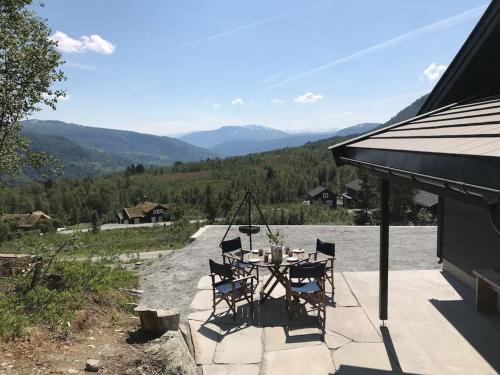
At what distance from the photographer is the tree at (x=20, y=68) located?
820cm

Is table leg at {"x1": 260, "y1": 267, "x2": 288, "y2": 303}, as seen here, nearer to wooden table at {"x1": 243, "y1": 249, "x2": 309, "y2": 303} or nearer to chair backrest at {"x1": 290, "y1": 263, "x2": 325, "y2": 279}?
wooden table at {"x1": 243, "y1": 249, "x2": 309, "y2": 303}

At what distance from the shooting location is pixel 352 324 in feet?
17.2

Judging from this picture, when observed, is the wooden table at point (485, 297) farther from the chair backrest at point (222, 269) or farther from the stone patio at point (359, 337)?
the chair backrest at point (222, 269)

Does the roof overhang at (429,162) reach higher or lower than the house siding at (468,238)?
higher

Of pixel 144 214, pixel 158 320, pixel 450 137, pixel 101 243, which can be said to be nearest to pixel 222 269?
pixel 158 320

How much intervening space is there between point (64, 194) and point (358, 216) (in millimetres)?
73565

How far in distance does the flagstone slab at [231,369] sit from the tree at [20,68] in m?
6.46

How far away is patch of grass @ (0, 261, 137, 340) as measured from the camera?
408cm

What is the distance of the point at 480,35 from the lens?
5.18 meters

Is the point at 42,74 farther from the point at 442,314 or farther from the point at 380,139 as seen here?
the point at 442,314

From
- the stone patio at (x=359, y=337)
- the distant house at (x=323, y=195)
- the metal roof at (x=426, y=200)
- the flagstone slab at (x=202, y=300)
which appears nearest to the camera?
the stone patio at (x=359, y=337)

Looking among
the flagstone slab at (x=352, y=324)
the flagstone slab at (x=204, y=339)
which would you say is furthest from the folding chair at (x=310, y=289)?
the flagstone slab at (x=204, y=339)

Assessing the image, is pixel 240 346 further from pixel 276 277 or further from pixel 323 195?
pixel 323 195

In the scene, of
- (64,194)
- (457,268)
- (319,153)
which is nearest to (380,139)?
(457,268)
